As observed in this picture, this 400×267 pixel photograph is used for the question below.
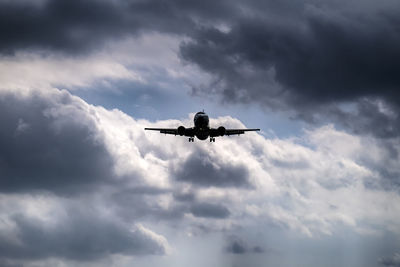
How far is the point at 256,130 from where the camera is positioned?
11631 centimetres

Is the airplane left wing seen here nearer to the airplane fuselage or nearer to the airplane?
the airplane

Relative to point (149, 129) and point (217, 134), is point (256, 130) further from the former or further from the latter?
point (149, 129)

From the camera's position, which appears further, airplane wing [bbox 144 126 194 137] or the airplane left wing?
the airplane left wing

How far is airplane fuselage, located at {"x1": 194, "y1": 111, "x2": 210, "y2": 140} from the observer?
362 feet

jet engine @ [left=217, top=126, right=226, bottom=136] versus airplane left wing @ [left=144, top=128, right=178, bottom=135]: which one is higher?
airplane left wing @ [left=144, top=128, right=178, bottom=135]

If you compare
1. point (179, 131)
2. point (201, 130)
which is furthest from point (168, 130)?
point (201, 130)

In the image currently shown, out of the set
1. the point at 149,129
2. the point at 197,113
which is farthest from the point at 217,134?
the point at 149,129

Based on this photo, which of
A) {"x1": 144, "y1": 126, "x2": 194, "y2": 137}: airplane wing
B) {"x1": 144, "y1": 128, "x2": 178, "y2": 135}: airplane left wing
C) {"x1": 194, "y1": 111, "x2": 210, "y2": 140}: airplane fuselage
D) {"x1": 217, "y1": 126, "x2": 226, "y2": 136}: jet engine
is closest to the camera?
{"x1": 194, "y1": 111, "x2": 210, "y2": 140}: airplane fuselage

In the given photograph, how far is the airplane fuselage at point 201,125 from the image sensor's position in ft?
362

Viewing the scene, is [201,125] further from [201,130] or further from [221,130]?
[221,130]

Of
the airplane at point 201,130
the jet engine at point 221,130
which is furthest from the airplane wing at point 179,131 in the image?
the jet engine at point 221,130

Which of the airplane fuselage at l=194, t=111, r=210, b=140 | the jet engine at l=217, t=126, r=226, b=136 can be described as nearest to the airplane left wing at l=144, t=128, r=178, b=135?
the airplane fuselage at l=194, t=111, r=210, b=140

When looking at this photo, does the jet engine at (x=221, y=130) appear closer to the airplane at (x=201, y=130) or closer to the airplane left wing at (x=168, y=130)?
the airplane at (x=201, y=130)

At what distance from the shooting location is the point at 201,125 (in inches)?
4355
